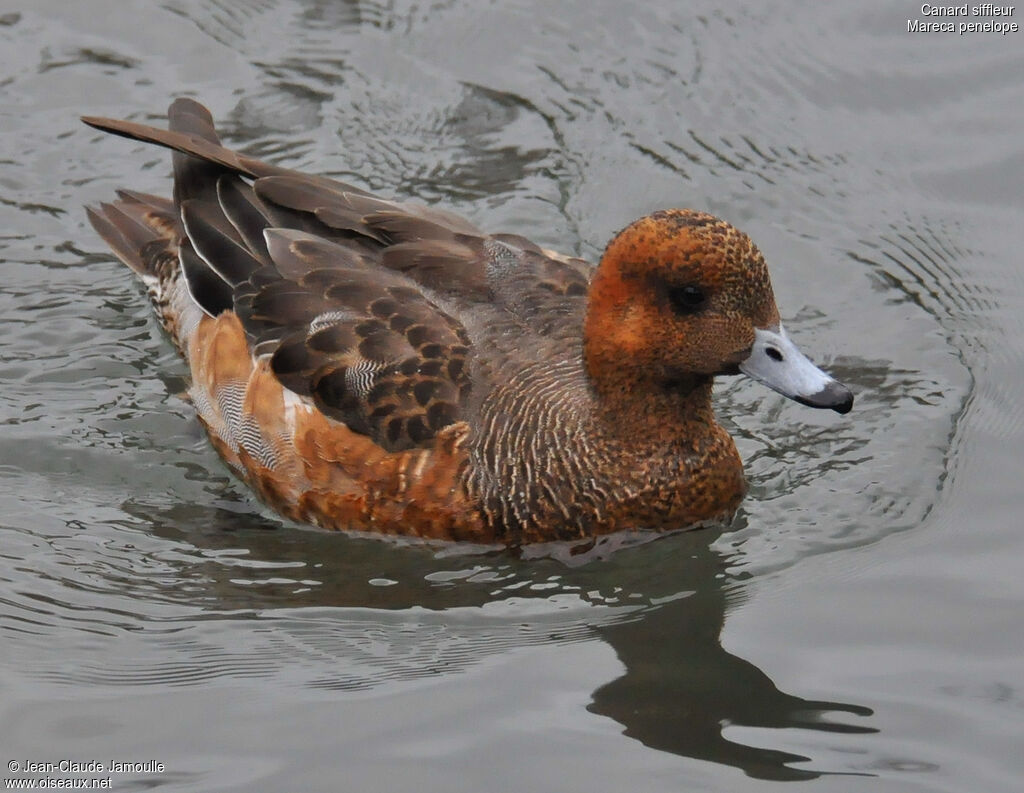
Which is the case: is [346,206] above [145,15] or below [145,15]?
below

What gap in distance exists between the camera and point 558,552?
7.21m

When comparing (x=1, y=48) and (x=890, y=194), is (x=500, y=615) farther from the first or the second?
(x=1, y=48)

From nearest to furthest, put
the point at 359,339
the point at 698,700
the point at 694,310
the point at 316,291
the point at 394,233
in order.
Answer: the point at 698,700 → the point at 694,310 → the point at 359,339 → the point at 316,291 → the point at 394,233

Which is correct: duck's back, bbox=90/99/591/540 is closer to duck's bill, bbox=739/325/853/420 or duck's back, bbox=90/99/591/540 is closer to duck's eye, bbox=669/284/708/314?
duck's eye, bbox=669/284/708/314

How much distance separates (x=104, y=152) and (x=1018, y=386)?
540 cm

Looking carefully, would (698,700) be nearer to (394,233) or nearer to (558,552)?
(558,552)

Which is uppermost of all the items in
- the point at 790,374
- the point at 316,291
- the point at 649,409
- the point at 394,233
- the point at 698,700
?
the point at 394,233

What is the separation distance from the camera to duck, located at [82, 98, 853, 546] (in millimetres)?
6848

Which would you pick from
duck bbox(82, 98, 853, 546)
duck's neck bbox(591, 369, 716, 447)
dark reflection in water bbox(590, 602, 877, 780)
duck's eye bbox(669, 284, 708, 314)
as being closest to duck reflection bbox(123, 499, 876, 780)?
dark reflection in water bbox(590, 602, 877, 780)

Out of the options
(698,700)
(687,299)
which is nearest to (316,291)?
(687,299)

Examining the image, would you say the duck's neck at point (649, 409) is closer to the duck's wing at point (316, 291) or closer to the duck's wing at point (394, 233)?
the duck's wing at point (394, 233)

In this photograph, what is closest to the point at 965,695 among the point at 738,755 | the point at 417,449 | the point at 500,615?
the point at 738,755

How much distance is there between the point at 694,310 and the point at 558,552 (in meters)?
1.19

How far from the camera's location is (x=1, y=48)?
10719mm
